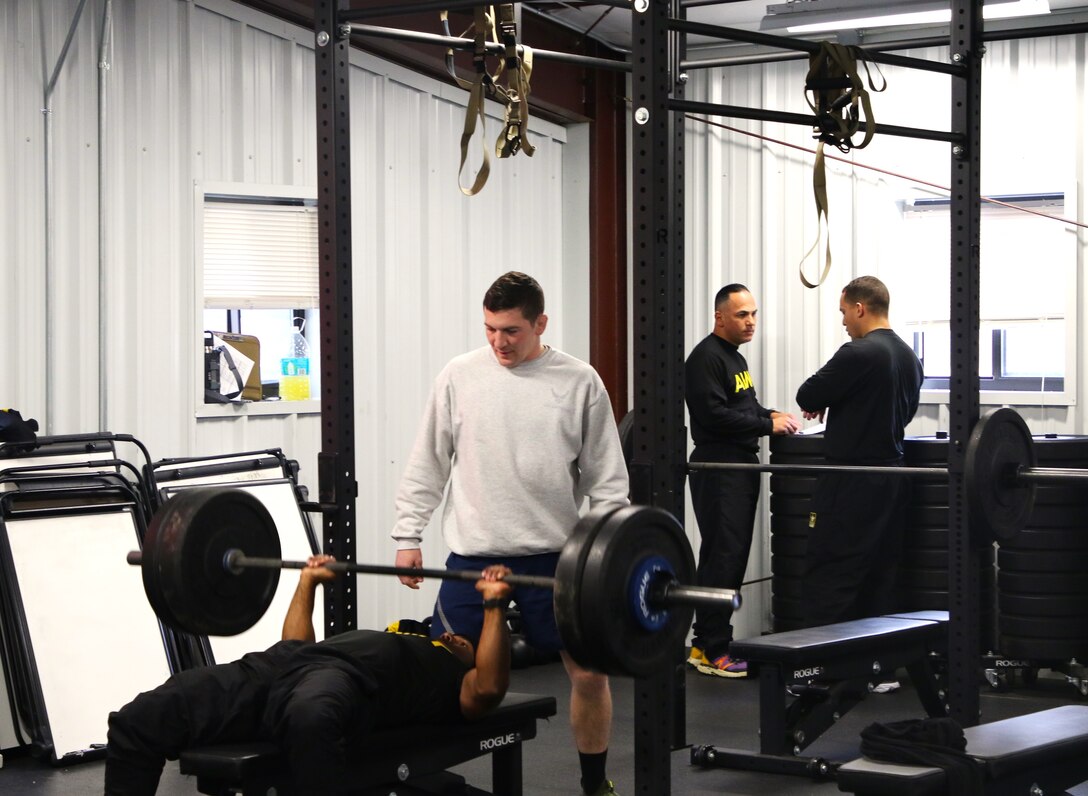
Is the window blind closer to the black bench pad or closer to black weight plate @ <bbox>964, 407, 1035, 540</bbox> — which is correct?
the black bench pad

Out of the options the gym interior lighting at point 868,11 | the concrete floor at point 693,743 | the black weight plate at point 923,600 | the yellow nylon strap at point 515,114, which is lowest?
the concrete floor at point 693,743

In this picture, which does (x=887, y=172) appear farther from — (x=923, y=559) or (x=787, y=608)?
(x=787, y=608)

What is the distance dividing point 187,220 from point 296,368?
771 millimetres

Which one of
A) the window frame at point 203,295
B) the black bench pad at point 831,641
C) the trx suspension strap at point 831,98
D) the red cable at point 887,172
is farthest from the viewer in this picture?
the red cable at point 887,172

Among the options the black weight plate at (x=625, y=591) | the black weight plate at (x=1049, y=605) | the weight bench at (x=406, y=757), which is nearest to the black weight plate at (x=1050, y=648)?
the black weight plate at (x=1049, y=605)

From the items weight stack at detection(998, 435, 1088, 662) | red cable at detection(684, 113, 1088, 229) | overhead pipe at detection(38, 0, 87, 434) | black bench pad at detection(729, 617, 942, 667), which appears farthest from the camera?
red cable at detection(684, 113, 1088, 229)

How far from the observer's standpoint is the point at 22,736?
4438 millimetres

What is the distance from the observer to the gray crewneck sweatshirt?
12.1ft

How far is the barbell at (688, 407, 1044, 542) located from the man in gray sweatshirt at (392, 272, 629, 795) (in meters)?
0.90

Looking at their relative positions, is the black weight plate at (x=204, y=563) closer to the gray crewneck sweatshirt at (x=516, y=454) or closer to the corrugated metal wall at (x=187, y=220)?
the gray crewneck sweatshirt at (x=516, y=454)

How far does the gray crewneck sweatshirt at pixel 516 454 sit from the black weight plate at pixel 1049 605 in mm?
2587

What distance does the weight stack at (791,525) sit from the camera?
6.07 metres

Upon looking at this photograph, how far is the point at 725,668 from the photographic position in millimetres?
6004

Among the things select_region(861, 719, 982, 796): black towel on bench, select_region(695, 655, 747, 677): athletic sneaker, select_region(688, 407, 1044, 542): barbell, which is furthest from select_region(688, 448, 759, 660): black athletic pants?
select_region(861, 719, 982, 796): black towel on bench
